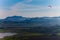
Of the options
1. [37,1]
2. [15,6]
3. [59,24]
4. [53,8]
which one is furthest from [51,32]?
[15,6]

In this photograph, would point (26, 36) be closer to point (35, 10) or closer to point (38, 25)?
point (38, 25)

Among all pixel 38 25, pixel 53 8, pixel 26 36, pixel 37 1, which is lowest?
pixel 26 36

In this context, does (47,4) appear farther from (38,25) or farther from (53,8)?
(38,25)

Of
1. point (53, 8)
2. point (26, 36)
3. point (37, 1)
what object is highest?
point (37, 1)

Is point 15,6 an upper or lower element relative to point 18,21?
upper

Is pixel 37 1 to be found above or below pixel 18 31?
above

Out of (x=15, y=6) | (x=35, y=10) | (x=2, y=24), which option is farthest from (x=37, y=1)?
(x=2, y=24)
